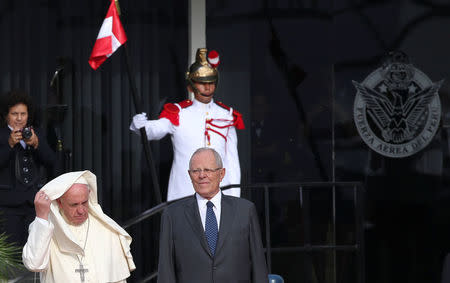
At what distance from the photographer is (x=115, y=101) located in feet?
27.3

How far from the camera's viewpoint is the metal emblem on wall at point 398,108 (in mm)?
9094

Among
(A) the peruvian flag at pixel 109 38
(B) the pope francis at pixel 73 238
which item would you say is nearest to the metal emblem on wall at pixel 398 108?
(A) the peruvian flag at pixel 109 38

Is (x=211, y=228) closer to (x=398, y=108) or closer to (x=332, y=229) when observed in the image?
(x=332, y=229)

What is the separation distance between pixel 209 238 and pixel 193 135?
314 centimetres

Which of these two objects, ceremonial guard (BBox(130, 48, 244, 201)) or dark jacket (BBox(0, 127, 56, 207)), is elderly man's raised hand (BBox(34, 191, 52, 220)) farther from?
ceremonial guard (BBox(130, 48, 244, 201))

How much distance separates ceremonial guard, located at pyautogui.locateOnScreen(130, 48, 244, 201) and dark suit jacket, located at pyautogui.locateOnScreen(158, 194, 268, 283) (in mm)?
2973

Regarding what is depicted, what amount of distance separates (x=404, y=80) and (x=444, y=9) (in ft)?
2.79

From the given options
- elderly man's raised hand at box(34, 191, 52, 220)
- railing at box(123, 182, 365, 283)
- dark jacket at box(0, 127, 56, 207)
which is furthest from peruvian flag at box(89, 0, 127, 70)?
elderly man's raised hand at box(34, 191, 52, 220)

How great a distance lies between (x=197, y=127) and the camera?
24.6 feet

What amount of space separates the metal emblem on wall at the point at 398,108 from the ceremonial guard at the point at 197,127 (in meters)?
2.02

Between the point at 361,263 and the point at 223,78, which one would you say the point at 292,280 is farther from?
the point at 223,78

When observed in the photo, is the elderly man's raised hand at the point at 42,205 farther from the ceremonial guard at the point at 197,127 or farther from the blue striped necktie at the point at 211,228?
the ceremonial guard at the point at 197,127

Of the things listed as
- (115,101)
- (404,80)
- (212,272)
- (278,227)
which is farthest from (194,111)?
(212,272)

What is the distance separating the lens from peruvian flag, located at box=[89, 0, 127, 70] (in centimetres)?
730
